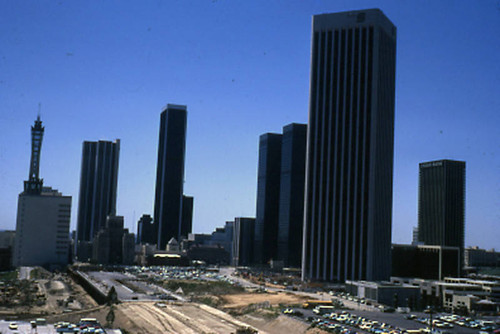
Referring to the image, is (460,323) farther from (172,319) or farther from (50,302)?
(50,302)

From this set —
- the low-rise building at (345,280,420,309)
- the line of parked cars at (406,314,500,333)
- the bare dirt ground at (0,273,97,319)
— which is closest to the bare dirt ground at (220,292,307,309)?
the low-rise building at (345,280,420,309)

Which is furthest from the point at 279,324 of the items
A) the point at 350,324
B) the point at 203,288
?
the point at 203,288

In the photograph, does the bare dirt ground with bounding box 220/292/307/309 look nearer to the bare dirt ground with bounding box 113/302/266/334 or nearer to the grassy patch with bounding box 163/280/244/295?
the grassy patch with bounding box 163/280/244/295

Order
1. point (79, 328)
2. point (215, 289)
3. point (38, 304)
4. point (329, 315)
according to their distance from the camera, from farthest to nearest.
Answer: point (215, 289) < point (38, 304) < point (329, 315) < point (79, 328)

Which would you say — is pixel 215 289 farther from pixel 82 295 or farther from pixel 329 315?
pixel 329 315

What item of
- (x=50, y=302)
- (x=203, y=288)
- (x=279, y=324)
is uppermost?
(x=279, y=324)

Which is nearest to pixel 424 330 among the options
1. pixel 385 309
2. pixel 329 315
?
pixel 329 315
